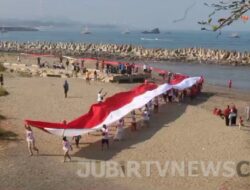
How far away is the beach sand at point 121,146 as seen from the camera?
53.7ft

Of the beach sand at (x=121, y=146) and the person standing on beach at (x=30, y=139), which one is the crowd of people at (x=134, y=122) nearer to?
the person standing on beach at (x=30, y=139)

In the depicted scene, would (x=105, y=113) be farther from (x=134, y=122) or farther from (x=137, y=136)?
(x=134, y=122)

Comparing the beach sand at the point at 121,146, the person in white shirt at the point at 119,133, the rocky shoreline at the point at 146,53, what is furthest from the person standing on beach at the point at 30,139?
the rocky shoreline at the point at 146,53

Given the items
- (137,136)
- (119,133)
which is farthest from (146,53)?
(119,133)

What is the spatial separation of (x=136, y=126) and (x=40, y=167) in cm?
743

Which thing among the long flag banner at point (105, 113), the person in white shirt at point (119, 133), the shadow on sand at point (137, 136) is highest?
the long flag banner at point (105, 113)

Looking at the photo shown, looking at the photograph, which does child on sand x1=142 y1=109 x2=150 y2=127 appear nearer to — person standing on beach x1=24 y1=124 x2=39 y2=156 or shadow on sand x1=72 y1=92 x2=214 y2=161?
shadow on sand x1=72 y1=92 x2=214 y2=161

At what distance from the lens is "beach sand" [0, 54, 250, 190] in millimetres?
16375

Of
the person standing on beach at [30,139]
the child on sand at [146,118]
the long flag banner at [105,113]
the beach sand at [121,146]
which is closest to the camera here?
the beach sand at [121,146]

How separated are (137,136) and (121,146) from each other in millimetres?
1960

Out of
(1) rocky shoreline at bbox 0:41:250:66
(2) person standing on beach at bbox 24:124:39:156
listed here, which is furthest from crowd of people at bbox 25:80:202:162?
(1) rocky shoreline at bbox 0:41:250:66

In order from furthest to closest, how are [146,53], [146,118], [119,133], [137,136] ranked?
[146,53], [146,118], [137,136], [119,133]

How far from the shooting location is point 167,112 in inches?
1116

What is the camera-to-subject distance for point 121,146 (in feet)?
67.7
